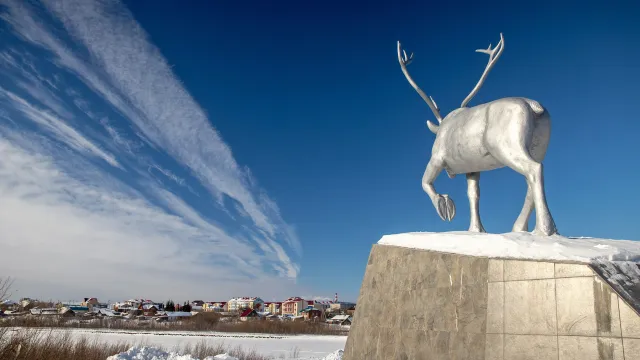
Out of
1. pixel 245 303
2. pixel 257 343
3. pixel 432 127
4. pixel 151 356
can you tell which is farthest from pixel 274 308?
pixel 432 127

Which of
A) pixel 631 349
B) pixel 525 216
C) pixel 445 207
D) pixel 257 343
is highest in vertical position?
pixel 445 207

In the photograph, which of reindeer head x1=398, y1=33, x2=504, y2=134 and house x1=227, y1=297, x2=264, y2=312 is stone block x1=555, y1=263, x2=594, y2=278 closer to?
reindeer head x1=398, y1=33, x2=504, y2=134

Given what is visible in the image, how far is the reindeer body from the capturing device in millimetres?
5199

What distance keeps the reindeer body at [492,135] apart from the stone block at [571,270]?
1.68 meters

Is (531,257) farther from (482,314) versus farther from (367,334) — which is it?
(367,334)

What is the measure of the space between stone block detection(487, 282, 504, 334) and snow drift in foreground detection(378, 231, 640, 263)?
1.02 ft

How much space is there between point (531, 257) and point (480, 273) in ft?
1.76

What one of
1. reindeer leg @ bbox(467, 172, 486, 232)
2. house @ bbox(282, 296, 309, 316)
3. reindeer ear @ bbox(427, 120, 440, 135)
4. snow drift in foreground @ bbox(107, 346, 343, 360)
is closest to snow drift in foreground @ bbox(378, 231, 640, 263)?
reindeer leg @ bbox(467, 172, 486, 232)

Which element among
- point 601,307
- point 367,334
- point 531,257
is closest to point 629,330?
point 601,307

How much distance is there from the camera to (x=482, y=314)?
→ 4.36 metres

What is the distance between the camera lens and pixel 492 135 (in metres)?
5.46

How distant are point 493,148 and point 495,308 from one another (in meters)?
2.03

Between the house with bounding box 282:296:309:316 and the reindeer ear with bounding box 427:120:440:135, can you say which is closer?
the reindeer ear with bounding box 427:120:440:135

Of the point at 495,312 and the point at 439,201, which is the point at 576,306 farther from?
the point at 439,201
